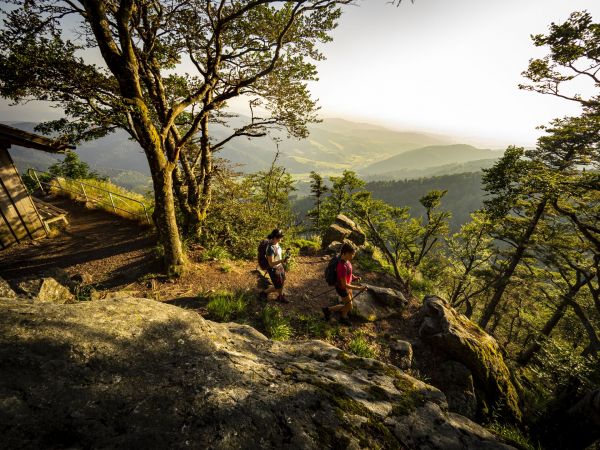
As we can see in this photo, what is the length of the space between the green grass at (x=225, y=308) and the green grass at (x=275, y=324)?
0.67 meters

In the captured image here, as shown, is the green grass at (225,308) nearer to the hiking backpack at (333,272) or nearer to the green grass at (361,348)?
the hiking backpack at (333,272)

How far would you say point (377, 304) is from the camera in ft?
30.6

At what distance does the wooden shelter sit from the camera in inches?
353

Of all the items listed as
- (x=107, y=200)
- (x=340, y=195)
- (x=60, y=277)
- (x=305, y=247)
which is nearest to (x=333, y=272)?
(x=60, y=277)

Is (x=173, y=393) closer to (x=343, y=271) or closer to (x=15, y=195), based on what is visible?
(x=343, y=271)

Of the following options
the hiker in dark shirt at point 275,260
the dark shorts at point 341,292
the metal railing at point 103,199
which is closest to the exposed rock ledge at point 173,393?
the dark shorts at point 341,292

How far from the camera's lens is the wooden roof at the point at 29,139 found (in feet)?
28.9

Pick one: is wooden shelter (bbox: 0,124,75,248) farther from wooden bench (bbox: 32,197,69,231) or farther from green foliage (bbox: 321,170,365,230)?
green foliage (bbox: 321,170,365,230)

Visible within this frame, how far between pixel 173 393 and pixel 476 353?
7.70m

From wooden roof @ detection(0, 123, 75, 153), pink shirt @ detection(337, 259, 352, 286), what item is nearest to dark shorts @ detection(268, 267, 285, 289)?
pink shirt @ detection(337, 259, 352, 286)

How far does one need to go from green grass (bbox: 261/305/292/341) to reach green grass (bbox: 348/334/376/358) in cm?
172

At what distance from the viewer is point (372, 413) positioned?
2793mm

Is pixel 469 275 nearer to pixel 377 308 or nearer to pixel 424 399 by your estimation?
pixel 377 308

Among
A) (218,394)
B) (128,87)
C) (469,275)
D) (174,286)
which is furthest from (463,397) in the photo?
(469,275)
